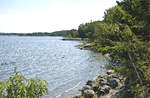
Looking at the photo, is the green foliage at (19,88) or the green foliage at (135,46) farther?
the green foliage at (135,46)

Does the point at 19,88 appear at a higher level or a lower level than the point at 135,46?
lower

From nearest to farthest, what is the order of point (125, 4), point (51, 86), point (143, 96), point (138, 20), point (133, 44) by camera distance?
point (133, 44), point (143, 96), point (138, 20), point (125, 4), point (51, 86)

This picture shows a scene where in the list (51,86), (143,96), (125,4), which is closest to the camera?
(143,96)

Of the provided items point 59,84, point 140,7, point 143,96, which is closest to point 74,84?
point 59,84

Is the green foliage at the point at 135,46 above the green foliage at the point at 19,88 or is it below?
above

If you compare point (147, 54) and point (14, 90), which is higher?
point (147, 54)

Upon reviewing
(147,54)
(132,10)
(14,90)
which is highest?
(132,10)

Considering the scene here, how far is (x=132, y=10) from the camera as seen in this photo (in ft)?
30.8

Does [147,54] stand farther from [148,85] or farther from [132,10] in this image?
[132,10]

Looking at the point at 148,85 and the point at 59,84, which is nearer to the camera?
the point at 148,85

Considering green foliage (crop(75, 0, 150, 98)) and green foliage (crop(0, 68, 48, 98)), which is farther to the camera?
green foliage (crop(75, 0, 150, 98))

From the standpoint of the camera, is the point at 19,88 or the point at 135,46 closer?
the point at 19,88

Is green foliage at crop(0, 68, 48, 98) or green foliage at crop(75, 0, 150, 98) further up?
green foliage at crop(75, 0, 150, 98)

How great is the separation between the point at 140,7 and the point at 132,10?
1.30 m
